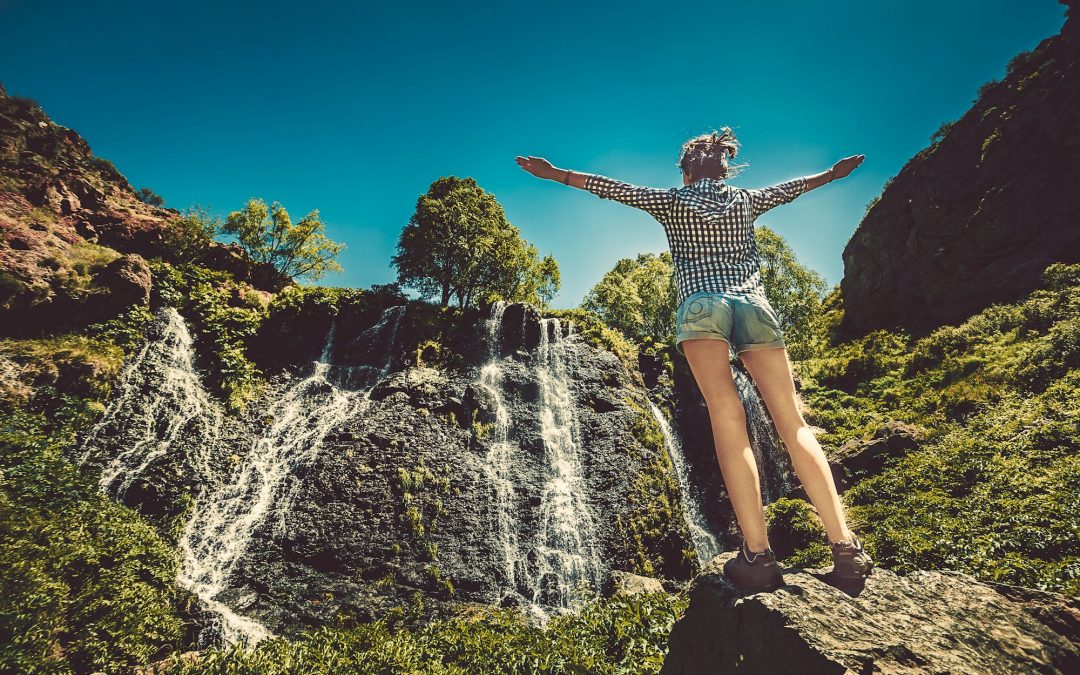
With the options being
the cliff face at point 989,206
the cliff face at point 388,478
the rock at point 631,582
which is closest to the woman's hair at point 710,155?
the rock at point 631,582

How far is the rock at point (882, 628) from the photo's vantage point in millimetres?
1882

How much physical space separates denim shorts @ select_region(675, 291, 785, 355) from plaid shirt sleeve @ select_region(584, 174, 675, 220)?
640 millimetres

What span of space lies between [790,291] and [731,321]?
109ft

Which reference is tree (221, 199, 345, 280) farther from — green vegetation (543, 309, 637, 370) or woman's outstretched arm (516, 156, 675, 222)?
woman's outstretched arm (516, 156, 675, 222)

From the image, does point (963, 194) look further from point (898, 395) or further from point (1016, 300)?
point (898, 395)

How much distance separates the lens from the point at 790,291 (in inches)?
1244

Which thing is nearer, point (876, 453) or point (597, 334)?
point (876, 453)

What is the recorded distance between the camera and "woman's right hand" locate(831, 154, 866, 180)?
3.17m

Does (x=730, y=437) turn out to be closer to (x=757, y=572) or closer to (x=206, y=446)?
(x=757, y=572)

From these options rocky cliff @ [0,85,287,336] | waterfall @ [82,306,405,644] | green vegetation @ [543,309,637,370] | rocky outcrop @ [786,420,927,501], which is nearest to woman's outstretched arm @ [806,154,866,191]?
waterfall @ [82,306,405,644]

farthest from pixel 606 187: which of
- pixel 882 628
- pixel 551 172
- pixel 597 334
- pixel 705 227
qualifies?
pixel 597 334

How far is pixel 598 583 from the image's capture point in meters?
12.1

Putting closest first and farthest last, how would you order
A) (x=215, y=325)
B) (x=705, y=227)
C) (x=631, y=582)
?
(x=705, y=227) < (x=631, y=582) < (x=215, y=325)

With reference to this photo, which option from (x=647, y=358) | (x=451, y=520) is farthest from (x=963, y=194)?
(x=451, y=520)
